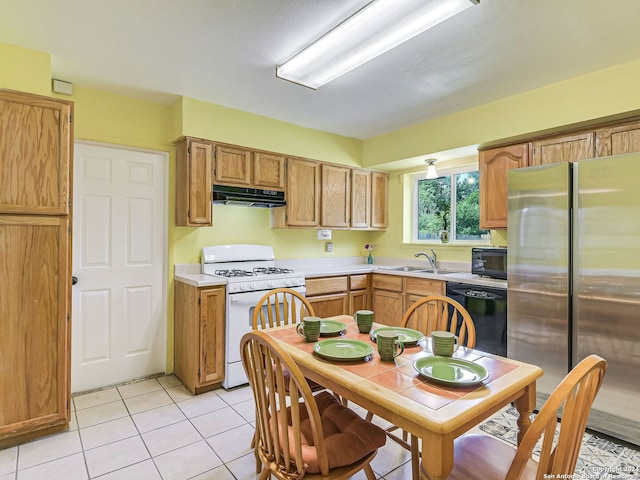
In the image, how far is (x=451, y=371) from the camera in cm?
142

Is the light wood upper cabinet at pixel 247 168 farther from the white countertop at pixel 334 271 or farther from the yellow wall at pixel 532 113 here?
the yellow wall at pixel 532 113

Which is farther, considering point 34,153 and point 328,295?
point 328,295

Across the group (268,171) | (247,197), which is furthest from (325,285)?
(268,171)

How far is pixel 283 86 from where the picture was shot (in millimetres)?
2891

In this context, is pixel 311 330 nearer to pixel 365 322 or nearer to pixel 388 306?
pixel 365 322

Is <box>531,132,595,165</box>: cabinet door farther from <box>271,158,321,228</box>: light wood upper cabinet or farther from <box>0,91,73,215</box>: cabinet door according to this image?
<box>0,91,73,215</box>: cabinet door

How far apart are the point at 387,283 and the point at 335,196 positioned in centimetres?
119

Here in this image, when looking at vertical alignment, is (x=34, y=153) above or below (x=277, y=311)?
above

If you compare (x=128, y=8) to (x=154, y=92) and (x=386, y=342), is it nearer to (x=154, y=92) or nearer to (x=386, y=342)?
(x=154, y=92)

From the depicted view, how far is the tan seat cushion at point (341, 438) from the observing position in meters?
1.34

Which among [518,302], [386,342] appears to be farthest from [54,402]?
[518,302]

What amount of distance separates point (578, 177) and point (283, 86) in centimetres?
228

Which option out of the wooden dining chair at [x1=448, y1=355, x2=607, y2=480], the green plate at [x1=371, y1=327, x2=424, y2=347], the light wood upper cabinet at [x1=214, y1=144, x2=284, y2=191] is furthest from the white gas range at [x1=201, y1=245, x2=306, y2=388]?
the wooden dining chair at [x1=448, y1=355, x2=607, y2=480]

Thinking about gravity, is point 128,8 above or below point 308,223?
above
